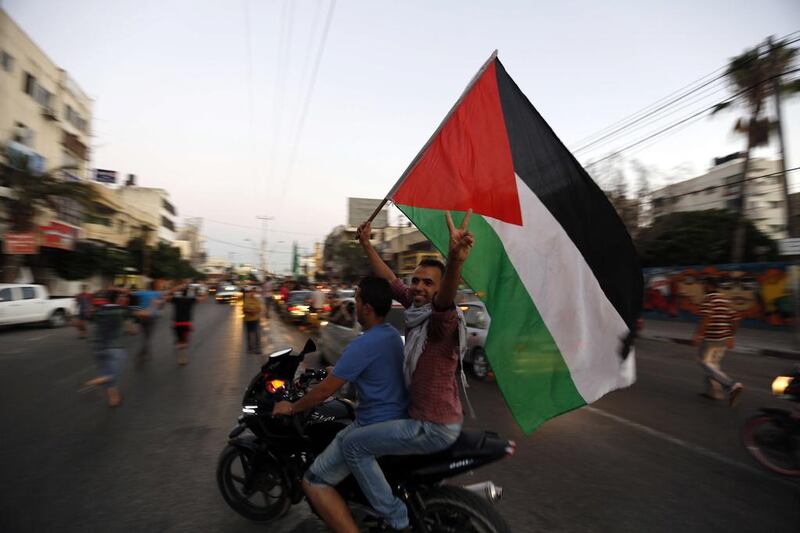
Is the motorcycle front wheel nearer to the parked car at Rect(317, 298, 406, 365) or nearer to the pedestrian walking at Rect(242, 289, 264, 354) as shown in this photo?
the parked car at Rect(317, 298, 406, 365)

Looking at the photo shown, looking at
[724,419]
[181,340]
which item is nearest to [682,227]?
[724,419]

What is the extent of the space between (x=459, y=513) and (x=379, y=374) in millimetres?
848

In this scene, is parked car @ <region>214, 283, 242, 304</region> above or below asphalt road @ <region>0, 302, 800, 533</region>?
below

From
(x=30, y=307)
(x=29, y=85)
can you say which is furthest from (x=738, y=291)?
(x=29, y=85)

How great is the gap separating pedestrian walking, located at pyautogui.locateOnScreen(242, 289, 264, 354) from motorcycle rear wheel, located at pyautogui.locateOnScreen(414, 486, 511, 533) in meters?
9.34

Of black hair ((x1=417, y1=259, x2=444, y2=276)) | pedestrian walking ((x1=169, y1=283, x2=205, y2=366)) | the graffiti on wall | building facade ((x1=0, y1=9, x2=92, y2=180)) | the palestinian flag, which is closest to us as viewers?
black hair ((x1=417, y1=259, x2=444, y2=276))

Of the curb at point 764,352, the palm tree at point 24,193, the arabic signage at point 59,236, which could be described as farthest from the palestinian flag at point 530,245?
the arabic signage at point 59,236

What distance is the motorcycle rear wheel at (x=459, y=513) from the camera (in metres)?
2.26

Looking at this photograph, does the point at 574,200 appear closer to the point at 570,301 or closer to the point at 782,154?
the point at 570,301

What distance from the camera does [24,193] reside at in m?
21.5

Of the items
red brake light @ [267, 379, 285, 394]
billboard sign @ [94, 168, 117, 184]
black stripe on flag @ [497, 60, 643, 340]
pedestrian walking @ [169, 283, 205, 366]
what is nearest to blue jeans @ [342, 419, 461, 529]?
red brake light @ [267, 379, 285, 394]

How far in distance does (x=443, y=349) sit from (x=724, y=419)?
562 cm

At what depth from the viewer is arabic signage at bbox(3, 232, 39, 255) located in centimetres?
2031

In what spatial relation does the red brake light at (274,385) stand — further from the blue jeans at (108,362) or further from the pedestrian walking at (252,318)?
the pedestrian walking at (252,318)
